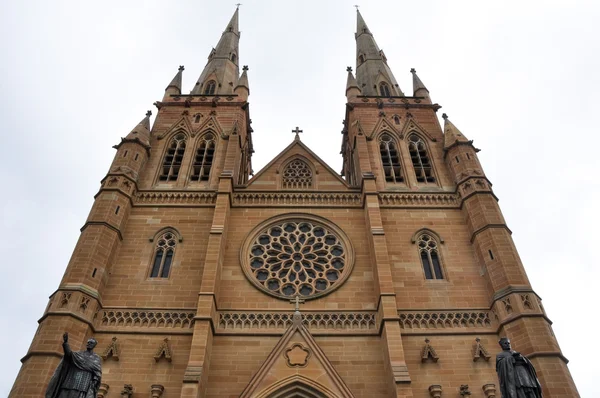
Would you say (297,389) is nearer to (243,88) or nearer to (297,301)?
(297,301)

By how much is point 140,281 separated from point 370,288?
26.7 feet

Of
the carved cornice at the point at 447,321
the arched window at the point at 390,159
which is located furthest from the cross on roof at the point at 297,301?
the arched window at the point at 390,159

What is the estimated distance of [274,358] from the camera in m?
14.3

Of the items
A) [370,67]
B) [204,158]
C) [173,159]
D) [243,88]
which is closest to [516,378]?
[204,158]

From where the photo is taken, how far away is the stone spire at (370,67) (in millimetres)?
28844

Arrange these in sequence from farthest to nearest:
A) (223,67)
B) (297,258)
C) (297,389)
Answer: (223,67) < (297,258) < (297,389)

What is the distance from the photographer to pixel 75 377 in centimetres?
863

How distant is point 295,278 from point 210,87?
1504cm

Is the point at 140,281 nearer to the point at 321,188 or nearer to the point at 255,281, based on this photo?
the point at 255,281

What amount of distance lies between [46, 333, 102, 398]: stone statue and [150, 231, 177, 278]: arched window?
867 centimetres

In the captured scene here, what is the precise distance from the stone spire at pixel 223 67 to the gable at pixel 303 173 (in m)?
7.25

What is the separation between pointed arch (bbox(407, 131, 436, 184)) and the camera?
70.8 ft

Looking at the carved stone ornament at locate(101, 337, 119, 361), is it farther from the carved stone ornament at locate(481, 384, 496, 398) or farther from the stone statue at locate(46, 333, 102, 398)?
the carved stone ornament at locate(481, 384, 496, 398)

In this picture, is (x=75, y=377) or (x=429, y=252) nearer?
(x=75, y=377)
